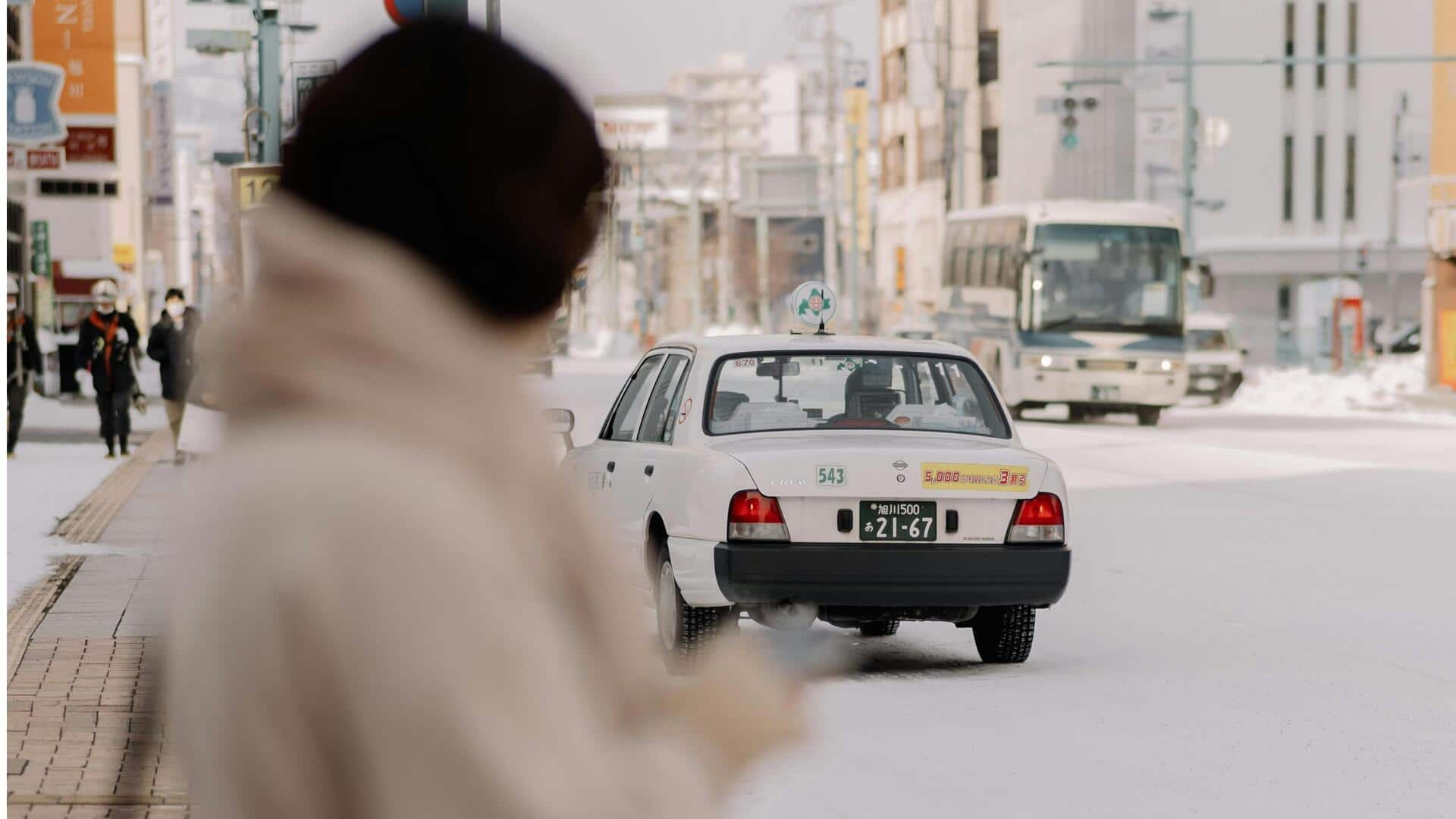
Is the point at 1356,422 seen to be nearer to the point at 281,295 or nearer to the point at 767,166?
the point at 281,295

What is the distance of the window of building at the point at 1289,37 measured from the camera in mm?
82500

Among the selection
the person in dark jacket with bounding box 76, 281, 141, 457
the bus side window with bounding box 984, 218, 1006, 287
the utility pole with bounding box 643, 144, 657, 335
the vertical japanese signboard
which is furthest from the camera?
the utility pole with bounding box 643, 144, 657, 335

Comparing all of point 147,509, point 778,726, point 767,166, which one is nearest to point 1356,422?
point 147,509

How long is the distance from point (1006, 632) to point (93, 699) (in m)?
4.01

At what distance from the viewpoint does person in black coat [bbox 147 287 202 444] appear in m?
24.2

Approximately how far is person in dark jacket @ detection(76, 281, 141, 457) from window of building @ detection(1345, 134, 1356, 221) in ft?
211

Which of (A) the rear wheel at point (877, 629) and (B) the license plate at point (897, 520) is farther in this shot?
(A) the rear wheel at point (877, 629)

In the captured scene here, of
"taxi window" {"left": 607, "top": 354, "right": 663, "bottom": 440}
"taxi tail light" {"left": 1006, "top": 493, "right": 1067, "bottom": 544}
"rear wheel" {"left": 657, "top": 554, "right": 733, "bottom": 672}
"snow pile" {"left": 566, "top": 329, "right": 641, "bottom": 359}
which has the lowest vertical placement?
"snow pile" {"left": 566, "top": 329, "right": 641, "bottom": 359}

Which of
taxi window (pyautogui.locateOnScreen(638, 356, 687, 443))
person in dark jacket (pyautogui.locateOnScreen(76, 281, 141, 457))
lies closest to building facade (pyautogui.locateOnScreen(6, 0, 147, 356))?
person in dark jacket (pyautogui.locateOnScreen(76, 281, 141, 457))

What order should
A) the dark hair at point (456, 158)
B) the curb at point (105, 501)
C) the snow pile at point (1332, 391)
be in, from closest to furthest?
1. the dark hair at point (456, 158)
2. the curb at point (105, 501)
3. the snow pile at point (1332, 391)

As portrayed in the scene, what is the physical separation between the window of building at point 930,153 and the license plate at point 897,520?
80535mm

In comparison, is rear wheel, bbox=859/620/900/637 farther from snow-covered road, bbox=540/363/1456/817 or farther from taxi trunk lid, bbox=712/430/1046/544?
A: taxi trunk lid, bbox=712/430/1046/544

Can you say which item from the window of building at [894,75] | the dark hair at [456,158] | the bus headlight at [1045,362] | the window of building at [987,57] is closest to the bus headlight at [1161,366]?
the bus headlight at [1045,362]

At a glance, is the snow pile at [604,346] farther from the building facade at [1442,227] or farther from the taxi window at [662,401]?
the taxi window at [662,401]
